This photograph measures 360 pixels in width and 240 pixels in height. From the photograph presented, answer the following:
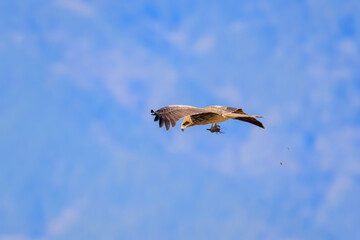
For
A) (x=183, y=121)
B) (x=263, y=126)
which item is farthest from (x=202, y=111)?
(x=263, y=126)

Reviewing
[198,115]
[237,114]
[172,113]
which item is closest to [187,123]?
[198,115]

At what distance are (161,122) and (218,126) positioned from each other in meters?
8.99

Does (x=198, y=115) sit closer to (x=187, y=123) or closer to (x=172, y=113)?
(x=187, y=123)

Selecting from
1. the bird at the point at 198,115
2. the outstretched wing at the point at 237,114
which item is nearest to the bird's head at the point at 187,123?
the bird at the point at 198,115

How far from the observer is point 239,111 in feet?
134

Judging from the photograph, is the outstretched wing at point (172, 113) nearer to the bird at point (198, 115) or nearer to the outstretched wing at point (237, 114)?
the bird at point (198, 115)

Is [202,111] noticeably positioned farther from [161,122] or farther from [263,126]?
[263,126]

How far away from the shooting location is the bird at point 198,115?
33.9 meters

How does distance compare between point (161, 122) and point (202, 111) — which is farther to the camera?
point (202, 111)

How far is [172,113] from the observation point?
3481 centimetres

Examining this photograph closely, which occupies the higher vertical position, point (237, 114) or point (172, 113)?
point (237, 114)

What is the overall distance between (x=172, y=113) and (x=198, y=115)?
498cm

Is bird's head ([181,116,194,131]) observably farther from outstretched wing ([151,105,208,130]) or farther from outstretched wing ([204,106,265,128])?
outstretched wing ([151,105,208,130])

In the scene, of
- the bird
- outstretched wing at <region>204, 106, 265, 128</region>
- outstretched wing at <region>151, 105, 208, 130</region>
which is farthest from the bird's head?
outstretched wing at <region>151, 105, 208, 130</region>
